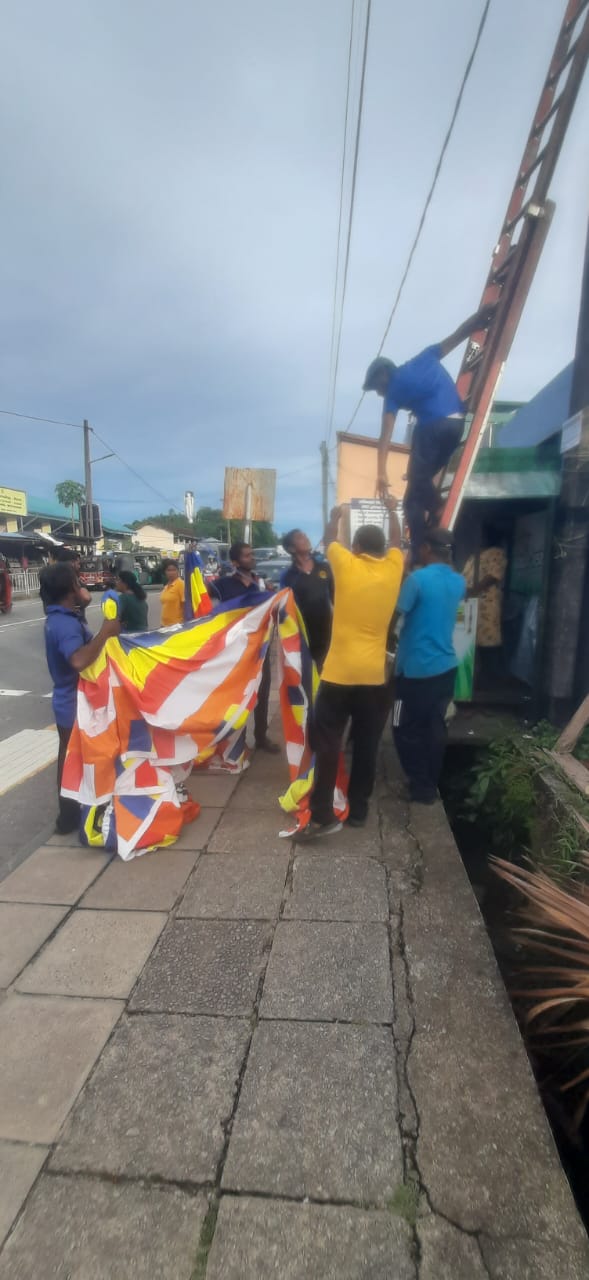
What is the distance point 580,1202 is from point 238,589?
152 inches

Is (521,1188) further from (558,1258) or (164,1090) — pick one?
(164,1090)

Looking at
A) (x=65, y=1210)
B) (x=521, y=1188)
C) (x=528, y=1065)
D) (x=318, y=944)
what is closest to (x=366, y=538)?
(x=318, y=944)

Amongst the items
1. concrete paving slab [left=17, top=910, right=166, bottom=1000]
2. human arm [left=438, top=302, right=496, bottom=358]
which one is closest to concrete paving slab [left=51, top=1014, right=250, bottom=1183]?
concrete paving slab [left=17, top=910, right=166, bottom=1000]

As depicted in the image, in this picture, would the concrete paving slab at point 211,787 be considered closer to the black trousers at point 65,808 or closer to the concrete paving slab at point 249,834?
the concrete paving slab at point 249,834

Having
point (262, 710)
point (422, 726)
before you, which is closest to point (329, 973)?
point (422, 726)

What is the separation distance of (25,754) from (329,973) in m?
4.49

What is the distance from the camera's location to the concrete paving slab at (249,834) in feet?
11.8

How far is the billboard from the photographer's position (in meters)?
38.9

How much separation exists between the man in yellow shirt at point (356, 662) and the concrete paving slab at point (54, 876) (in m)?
1.19

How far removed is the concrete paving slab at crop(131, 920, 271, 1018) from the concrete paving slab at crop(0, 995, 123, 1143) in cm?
17

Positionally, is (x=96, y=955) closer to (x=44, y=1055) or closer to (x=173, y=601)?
(x=44, y=1055)

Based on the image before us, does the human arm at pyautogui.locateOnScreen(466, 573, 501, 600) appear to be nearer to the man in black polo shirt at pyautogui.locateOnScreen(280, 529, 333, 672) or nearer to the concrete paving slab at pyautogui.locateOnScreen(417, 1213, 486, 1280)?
the man in black polo shirt at pyautogui.locateOnScreen(280, 529, 333, 672)

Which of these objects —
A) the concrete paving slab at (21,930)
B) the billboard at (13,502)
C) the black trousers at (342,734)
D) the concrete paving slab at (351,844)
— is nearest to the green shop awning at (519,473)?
the black trousers at (342,734)

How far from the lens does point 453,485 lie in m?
4.79
